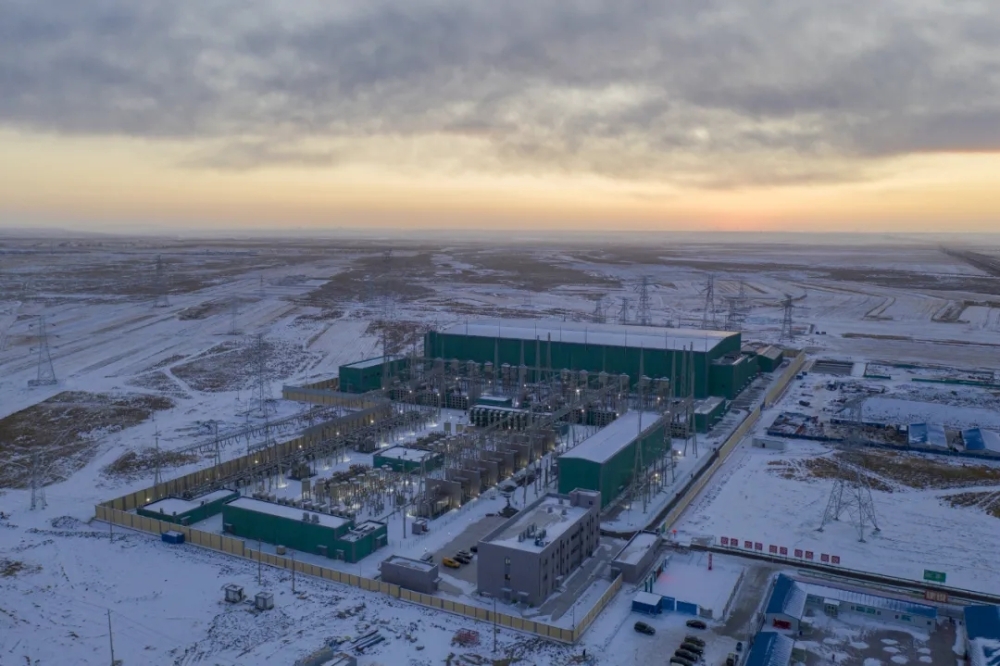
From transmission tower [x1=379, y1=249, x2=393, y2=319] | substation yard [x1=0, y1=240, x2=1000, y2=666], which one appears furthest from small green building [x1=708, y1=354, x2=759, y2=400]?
transmission tower [x1=379, y1=249, x2=393, y2=319]

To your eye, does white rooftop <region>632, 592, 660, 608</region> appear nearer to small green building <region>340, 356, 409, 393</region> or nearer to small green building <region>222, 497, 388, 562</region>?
small green building <region>222, 497, 388, 562</region>

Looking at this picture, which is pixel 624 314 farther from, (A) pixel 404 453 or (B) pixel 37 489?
(B) pixel 37 489

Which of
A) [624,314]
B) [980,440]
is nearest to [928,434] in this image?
[980,440]

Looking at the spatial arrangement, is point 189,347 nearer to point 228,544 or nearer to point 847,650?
point 228,544

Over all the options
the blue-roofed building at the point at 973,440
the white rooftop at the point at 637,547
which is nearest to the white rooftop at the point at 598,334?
the blue-roofed building at the point at 973,440

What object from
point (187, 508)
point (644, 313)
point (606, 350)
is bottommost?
point (187, 508)

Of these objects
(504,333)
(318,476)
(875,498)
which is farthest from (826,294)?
(318,476)
